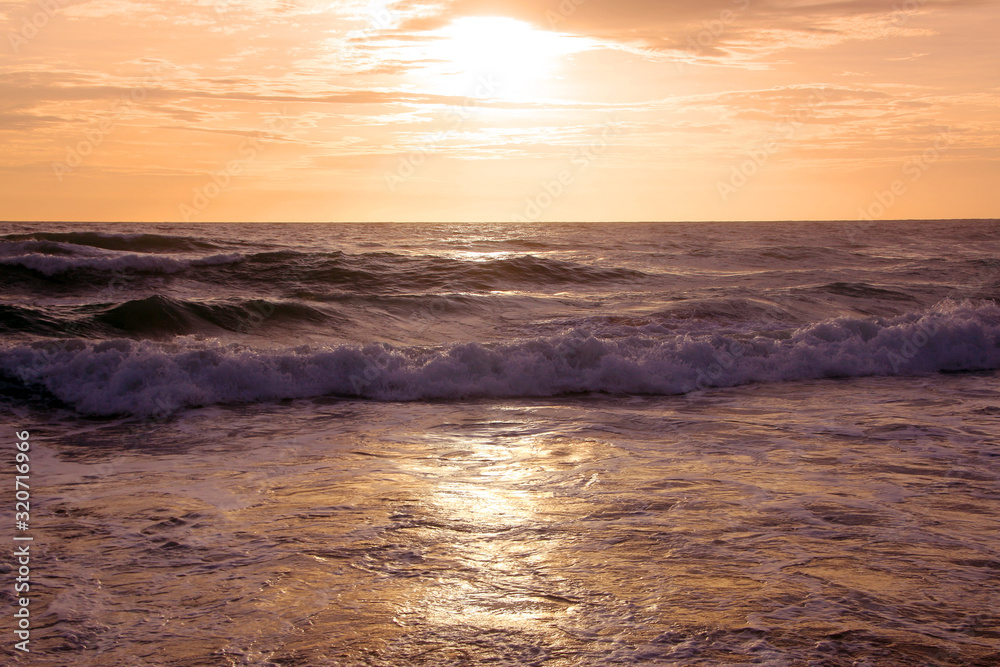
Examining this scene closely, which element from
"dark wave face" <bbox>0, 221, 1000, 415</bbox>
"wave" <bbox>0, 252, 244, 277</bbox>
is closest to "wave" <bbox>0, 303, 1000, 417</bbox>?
"dark wave face" <bbox>0, 221, 1000, 415</bbox>

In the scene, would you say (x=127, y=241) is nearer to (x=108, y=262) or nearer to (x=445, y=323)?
Result: (x=108, y=262)

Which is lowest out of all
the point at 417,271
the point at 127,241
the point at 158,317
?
the point at 158,317

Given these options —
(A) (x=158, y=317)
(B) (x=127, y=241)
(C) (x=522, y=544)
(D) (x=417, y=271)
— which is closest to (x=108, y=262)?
(B) (x=127, y=241)

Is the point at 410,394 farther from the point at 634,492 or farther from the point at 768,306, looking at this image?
the point at 768,306

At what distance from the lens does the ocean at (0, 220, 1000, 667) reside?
329 cm

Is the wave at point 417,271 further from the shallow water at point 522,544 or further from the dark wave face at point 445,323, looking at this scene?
the shallow water at point 522,544

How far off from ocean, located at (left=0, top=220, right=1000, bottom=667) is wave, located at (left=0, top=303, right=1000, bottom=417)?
0.04 meters

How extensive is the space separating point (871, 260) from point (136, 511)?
27.3m

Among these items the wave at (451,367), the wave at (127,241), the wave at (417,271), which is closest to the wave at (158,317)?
the wave at (451,367)

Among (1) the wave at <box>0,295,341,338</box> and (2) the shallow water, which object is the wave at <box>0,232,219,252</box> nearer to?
(1) the wave at <box>0,295,341,338</box>

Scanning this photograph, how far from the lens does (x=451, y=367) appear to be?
31.5 ft

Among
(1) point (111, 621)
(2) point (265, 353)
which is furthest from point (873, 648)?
(2) point (265, 353)

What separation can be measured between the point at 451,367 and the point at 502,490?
4.43 meters

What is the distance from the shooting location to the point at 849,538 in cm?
432
